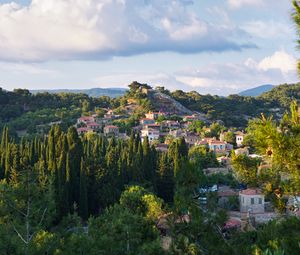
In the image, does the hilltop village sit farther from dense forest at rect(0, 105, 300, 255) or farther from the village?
the village

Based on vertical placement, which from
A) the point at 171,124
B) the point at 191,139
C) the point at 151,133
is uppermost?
the point at 171,124

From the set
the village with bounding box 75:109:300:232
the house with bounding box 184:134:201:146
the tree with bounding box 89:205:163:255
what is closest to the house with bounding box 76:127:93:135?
the village with bounding box 75:109:300:232

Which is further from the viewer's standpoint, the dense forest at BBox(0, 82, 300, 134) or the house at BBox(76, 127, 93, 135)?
the dense forest at BBox(0, 82, 300, 134)

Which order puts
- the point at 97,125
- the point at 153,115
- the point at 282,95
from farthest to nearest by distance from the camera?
the point at 282,95, the point at 153,115, the point at 97,125

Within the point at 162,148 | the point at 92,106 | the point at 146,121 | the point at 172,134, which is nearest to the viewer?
the point at 162,148

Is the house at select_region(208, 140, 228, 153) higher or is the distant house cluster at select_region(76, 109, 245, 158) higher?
the distant house cluster at select_region(76, 109, 245, 158)

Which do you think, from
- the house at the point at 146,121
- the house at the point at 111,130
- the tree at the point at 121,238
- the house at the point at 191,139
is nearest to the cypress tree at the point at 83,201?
the tree at the point at 121,238

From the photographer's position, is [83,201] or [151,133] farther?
[151,133]

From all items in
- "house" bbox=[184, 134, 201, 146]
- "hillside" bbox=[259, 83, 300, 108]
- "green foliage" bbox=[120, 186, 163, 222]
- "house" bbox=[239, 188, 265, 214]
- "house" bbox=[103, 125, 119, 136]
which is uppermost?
"hillside" bbox=[259, 83, 300, 108]

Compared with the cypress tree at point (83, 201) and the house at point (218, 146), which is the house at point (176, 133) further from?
the cypress tree at point (83, 201)

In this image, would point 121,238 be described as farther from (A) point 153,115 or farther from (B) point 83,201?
(A) point 153,115

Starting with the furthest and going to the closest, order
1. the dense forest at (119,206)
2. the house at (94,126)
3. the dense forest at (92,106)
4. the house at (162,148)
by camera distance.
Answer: the dense forest at (92,106) < the house at (94,126) < the house at (162,148) < the dense forest at (119,206)

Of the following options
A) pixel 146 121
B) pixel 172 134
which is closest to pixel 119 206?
pixel 172 134

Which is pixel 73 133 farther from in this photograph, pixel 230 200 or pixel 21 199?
pixel 21 199
